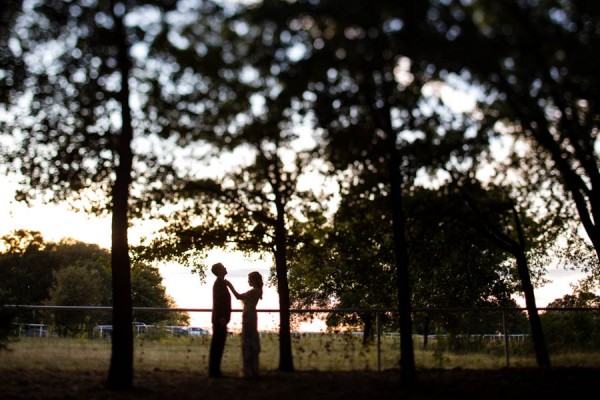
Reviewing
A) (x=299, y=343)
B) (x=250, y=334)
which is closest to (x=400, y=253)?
(x=250, y=334)

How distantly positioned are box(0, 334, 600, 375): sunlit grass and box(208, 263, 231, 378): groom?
3.20ft

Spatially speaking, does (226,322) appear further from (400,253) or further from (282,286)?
(400,253)

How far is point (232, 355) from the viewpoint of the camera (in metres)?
13.3

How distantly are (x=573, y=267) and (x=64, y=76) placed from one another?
25.3 meters

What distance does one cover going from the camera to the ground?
9.43m

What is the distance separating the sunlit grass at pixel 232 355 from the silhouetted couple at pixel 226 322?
105 centimetres

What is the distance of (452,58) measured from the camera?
8.21 m

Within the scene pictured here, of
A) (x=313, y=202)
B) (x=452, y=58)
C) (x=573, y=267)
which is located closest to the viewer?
(x=452, y=58)

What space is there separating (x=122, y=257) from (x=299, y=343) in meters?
4.84

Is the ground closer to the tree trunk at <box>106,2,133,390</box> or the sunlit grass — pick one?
the tree trunk at <box>106,2,133,390</box>

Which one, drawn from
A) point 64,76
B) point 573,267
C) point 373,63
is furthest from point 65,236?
point 373,63

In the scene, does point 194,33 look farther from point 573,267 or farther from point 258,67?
point 573,267

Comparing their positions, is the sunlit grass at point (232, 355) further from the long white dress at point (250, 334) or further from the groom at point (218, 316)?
the long white dress at point (250, 334)

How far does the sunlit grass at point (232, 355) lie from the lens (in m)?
13.1
